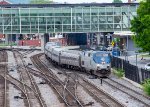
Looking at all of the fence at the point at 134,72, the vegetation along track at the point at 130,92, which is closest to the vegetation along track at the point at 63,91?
the vegetation along track at the point at 130,92

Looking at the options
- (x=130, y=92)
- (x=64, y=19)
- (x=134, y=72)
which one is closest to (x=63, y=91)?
(x=130, y=92)

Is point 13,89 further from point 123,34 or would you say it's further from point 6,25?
point 6,25

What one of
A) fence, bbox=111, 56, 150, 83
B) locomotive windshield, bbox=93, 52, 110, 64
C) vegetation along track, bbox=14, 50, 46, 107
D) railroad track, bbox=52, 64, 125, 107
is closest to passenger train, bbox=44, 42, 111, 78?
locomotive windshield, bbox=93, 52, 110, 64

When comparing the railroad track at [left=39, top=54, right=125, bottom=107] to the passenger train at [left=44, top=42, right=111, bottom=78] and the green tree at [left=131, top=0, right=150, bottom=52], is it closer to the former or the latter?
the passenger train at [left=44, top=42, right=111, bottom=78]

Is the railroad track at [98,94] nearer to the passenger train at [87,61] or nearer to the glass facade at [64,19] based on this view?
the passenger train at [87,61]

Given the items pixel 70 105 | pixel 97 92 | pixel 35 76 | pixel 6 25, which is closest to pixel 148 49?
pixel 35 76

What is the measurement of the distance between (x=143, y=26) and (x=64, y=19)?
38.3 m

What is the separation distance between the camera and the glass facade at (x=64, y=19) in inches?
3568

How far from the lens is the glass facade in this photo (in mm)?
90625

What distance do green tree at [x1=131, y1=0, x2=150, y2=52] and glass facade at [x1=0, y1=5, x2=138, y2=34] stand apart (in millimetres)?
34532

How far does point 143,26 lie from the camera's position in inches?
2138

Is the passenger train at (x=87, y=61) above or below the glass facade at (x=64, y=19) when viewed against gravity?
below

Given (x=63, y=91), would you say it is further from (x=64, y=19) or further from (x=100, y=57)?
(x=64, y=19)

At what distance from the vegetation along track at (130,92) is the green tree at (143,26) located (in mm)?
9539
